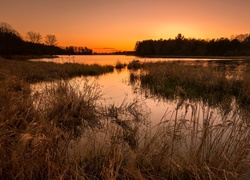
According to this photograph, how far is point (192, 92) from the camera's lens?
413 inches

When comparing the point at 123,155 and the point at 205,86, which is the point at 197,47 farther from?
the point at 123,155

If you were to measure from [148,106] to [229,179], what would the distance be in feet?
17.4

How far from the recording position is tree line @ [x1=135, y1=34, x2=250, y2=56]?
75000 mm

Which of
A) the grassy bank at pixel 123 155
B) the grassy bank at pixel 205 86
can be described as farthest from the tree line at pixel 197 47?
the grassy bank at pixel 123 155


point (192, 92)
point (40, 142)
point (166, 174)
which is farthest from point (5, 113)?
point (192, 92)

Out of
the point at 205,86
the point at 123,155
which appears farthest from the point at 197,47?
the point at 123,155

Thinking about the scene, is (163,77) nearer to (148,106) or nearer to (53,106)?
(148,106)

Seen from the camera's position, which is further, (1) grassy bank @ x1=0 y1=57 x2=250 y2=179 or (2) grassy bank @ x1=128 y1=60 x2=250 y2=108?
(2) grassy bank @ x1=128 y1=60 x2=250 y2=108

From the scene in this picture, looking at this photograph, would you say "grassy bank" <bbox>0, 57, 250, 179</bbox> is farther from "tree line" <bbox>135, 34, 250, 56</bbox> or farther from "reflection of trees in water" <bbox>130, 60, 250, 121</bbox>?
"tree line" <bbox>135, 34, 250, 56</bbox>

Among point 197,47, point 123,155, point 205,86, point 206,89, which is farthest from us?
point 197,47

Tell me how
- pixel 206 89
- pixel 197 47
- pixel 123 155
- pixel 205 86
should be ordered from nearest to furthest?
pixel 123 155 < pixel 206 89 < pixel 205 86 < pixel 197 47

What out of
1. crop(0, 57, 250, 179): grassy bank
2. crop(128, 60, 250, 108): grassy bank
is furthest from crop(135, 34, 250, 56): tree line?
crop(0, 57, 250, 179): grassy bank

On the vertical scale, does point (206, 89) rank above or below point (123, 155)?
below

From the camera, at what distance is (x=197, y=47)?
87.4 metres
